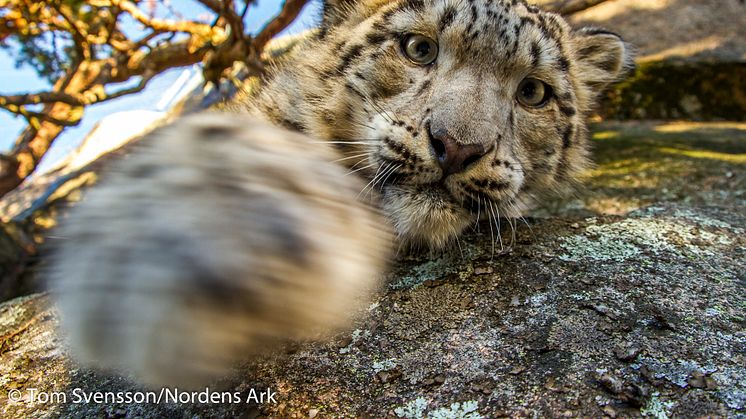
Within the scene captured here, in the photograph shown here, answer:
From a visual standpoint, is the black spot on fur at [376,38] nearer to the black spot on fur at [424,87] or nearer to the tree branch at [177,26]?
the black spot on fur at [424,87]

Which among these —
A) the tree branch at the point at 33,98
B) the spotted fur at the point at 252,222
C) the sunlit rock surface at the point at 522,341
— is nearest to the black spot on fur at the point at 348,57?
the spotted fur at the point at 252,222

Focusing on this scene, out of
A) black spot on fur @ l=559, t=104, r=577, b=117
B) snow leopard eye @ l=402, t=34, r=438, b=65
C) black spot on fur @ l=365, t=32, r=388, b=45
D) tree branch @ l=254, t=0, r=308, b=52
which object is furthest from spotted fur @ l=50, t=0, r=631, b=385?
tree branch @ l=254, t=0, r=308, b=52

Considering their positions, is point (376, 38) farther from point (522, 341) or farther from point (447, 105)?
point (522, 341)

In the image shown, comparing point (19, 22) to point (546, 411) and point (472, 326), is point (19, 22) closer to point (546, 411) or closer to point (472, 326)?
point (472, 326)

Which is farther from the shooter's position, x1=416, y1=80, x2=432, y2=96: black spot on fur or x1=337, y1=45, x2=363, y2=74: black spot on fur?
x1=337, y1=45, x2=363, y2=74: black spot on fur

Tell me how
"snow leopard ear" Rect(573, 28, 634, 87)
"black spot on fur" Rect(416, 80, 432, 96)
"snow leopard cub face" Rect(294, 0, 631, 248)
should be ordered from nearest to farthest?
"snow leopard cub face" Rect(294, 0, 631, 248) < "black spot on fur" Rect(416, 80, 432, 96) < "snow leopard ear" Rect(573, 28, 634, 87)

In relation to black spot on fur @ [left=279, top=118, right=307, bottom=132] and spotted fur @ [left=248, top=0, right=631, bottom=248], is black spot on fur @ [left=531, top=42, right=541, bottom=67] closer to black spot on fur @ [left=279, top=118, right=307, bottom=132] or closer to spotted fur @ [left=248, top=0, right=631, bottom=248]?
spotted fur @ [left=248, top=0, right=631, bottom=248]

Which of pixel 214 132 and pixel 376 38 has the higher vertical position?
pixel 376 38

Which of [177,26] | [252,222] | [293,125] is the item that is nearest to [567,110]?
[293,125]
